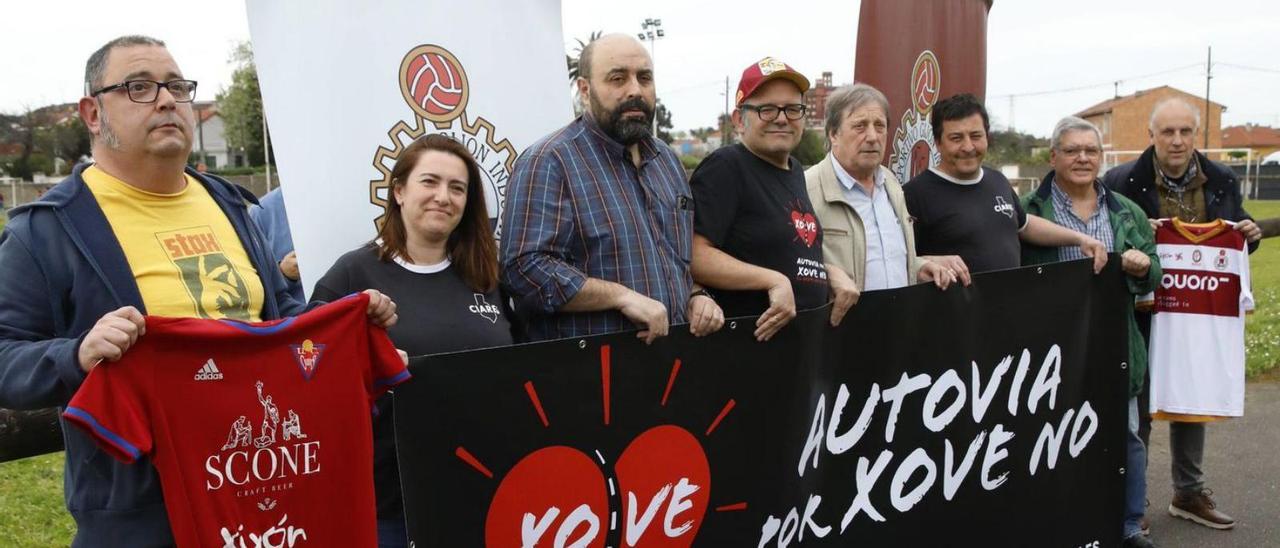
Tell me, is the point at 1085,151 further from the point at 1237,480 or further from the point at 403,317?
the point at 403,317

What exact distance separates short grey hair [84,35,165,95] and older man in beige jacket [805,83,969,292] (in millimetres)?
2399

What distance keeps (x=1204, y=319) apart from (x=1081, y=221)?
2.81 feet

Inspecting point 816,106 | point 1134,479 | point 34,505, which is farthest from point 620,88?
point 816,106

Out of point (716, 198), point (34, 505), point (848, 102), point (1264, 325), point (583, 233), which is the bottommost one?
point (34, 505)

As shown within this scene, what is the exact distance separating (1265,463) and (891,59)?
10.8 feet

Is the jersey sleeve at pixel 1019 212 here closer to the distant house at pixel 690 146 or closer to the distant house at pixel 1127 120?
the distant house at pixel 690 146

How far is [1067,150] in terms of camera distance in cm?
459

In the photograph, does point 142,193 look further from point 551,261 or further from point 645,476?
point 645,476

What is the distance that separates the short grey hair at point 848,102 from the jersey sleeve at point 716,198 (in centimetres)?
69

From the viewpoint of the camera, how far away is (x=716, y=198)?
3443 mm

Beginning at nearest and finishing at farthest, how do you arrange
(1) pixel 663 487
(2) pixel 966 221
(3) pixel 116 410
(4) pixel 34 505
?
1. (3) pixel 116 410
2. (1) pixel 663 487
3. (2) pixel 966 221
4. (4) pixel 34 505

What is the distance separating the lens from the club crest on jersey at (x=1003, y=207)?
4.30 m

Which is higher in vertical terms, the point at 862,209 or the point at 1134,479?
the point at 862,209

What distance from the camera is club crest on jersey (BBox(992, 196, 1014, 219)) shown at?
4.30 meters
